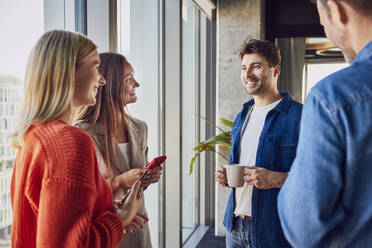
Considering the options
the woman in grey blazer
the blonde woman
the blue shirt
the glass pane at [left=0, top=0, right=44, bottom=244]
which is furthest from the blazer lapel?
the blue shirt

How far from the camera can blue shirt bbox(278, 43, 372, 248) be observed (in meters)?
0.67

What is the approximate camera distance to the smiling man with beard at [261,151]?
166 cm

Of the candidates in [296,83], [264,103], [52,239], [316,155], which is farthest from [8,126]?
[296,83]

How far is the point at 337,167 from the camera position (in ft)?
2.21

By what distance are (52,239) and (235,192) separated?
124cm

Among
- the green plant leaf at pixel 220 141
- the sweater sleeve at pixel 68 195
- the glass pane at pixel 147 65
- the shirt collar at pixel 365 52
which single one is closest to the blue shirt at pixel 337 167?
the shirt collar at pixel 365 52

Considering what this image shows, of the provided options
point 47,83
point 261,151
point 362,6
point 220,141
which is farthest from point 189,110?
point 362,6

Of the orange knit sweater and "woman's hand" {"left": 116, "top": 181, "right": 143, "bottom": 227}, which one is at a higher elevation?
the orange knit sweater

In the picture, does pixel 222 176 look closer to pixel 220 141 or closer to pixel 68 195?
pixel 68 195

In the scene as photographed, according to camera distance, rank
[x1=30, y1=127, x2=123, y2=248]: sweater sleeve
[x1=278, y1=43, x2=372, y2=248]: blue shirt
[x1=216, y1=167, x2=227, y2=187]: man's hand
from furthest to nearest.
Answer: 1. [x1=216, y1=167, x2=227, y2=187]: man's hand
2. [x1=30, y1=127, x2=123, y2=248]: sweater sleeve
3. [x1=278, y1=43, x2=372, y2=248]: blue shirt

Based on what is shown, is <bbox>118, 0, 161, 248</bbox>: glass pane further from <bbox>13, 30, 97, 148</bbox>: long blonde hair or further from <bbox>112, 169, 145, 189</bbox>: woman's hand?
<bbox>13, 30, 97, 148</bbox>: long blonde hair

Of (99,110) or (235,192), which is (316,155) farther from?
(235,192)

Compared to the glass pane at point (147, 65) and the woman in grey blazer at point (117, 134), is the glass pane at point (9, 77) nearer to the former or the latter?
the woman in grey blazer at point (117, 134)

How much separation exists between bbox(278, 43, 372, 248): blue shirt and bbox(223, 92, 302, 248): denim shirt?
98cm
